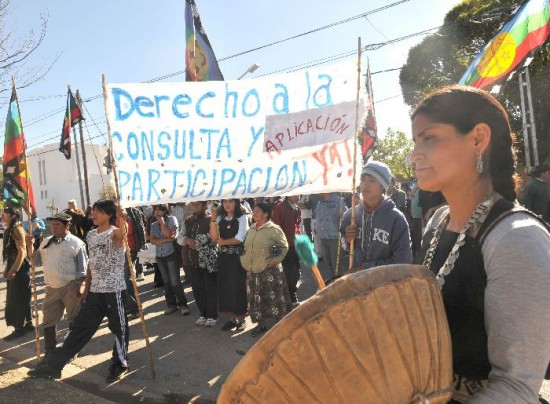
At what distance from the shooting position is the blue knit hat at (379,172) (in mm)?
4148

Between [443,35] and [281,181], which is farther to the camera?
[443,35]

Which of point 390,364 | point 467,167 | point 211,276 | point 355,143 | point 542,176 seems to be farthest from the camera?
point 542,176

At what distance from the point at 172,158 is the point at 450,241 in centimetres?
321

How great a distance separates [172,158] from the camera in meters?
4.23

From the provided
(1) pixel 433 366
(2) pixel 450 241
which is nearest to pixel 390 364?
(1) pixel 433 366

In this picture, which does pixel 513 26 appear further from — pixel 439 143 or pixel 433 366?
pixel 433 366

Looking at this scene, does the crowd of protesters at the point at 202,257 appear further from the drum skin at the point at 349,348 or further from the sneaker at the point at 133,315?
the drum skin at the point at 349,348

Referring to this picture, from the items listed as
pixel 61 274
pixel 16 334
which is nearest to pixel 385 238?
pixel 61 274

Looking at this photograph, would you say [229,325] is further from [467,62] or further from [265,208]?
[467,62]

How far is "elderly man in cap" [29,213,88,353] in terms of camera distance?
18.7 feet

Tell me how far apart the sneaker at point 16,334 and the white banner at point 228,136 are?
421 centimetres

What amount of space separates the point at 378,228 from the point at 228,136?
158 cm

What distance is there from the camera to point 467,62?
22234 mm

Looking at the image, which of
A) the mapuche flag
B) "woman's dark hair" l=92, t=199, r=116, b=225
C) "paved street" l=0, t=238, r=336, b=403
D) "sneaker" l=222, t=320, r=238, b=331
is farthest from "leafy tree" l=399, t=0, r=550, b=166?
"woman's dark hair" l=92, t=199, r=116, b=225
